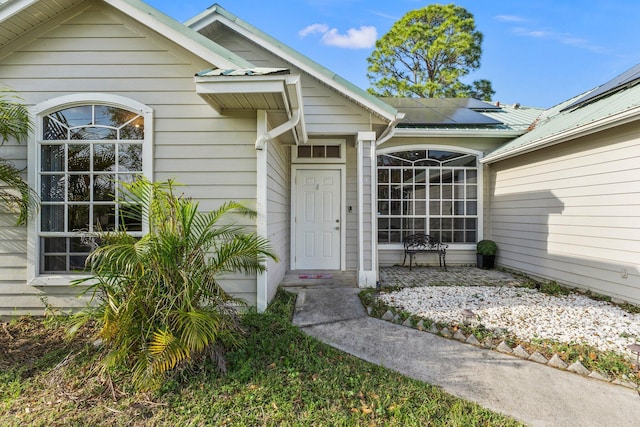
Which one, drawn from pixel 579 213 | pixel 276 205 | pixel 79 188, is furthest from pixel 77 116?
pixel 579 213

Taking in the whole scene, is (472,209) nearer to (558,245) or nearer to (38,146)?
(558,245)

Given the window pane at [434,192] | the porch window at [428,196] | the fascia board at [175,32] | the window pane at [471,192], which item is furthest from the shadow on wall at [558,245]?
the fascia board at [175,32]

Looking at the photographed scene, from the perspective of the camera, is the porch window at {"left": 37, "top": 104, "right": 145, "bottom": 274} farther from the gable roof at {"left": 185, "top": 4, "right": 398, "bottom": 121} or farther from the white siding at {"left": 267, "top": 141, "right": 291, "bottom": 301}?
the gable roof at {"left": 185, "top": 4, "right": 398, "bottom": 121}

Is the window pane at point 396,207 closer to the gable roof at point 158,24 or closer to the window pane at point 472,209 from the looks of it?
the window pane at point 472,209

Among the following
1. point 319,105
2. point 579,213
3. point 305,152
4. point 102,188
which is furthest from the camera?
point 305,152

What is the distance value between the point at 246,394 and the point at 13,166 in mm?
3855

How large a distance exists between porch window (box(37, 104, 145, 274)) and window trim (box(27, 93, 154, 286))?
0.17 feet

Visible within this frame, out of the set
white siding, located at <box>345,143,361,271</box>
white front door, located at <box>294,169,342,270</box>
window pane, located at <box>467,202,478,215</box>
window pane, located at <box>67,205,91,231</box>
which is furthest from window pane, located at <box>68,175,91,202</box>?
window pane, located at <box>467,202,478,215</box>

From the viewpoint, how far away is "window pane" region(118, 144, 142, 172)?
12.4 feet

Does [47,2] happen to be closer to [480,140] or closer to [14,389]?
[14,389]

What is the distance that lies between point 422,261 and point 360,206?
285 centimetres

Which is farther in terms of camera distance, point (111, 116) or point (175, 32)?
point (111, 116)

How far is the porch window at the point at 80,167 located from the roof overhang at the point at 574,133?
6110 millimetres

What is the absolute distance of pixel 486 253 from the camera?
7.01 meters
